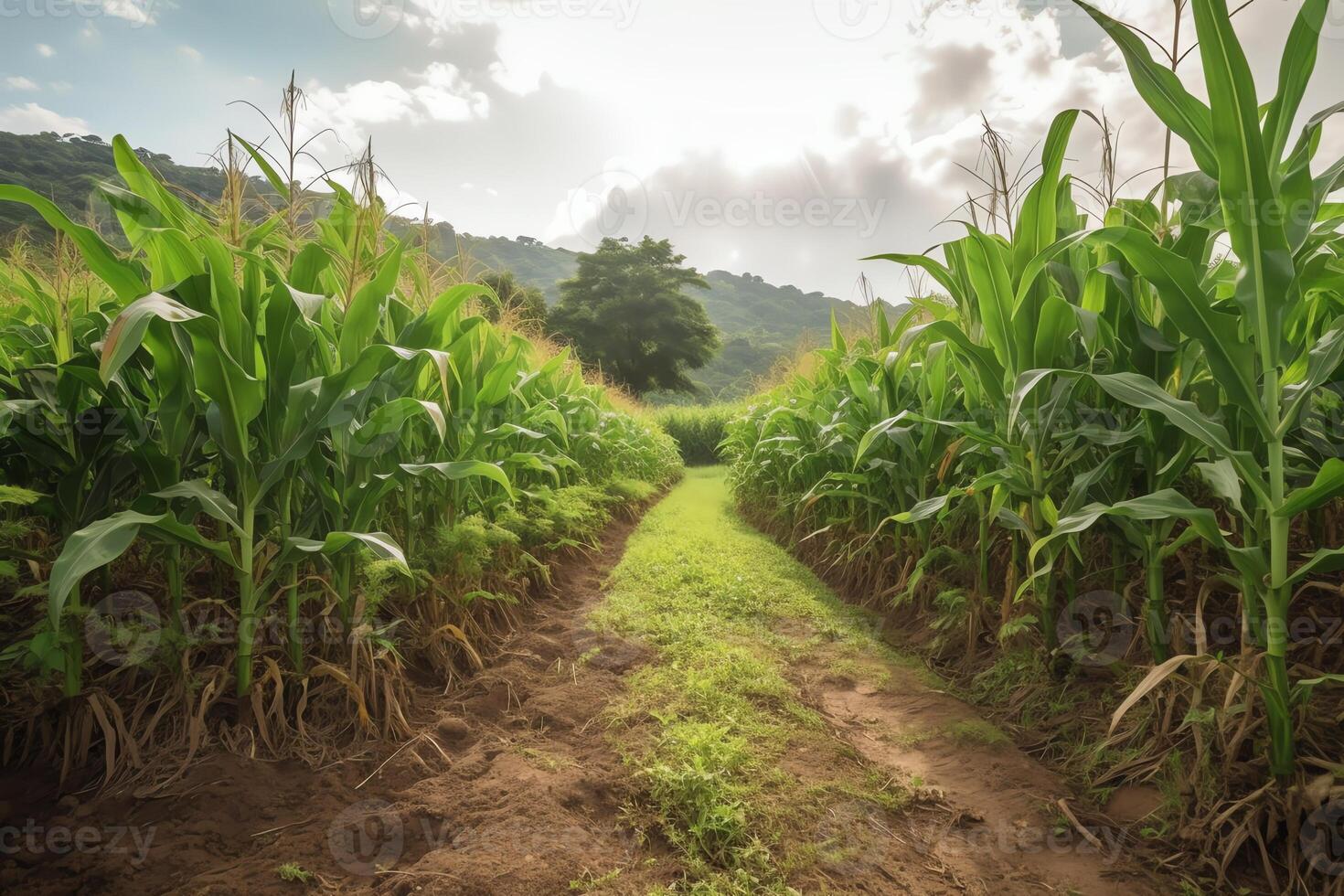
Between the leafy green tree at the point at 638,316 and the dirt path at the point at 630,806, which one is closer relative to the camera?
the dirt path at the point at 630,806

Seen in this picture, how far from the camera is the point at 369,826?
1253 mm

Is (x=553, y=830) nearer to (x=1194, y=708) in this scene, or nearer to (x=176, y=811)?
(x=176, y=811)

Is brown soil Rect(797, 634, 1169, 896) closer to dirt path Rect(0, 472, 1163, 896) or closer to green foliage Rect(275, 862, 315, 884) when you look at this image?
dirt path Rect(0, 472, 1163, 896)

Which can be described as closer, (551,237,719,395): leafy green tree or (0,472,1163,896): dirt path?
(0,472,1163,896): dirt path

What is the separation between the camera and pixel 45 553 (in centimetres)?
150

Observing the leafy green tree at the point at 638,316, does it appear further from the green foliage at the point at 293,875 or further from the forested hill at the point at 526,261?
the green foliage at the point at 293,875

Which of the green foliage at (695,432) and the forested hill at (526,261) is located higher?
the forested hill at (526,261)

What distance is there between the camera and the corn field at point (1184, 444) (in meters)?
1.15

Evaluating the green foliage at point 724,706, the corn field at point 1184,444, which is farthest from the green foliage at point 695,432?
the corn field at point 1184,444

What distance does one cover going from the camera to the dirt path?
111cm

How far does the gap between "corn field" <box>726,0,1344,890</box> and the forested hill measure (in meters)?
2.31

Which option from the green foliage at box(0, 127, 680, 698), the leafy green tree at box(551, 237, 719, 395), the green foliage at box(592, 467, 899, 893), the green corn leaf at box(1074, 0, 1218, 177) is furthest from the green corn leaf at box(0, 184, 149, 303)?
the leafy green tree at box(551, 237, 719, 395)

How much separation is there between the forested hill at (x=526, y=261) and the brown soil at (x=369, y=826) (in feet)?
4.31

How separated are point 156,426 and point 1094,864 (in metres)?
2.58
